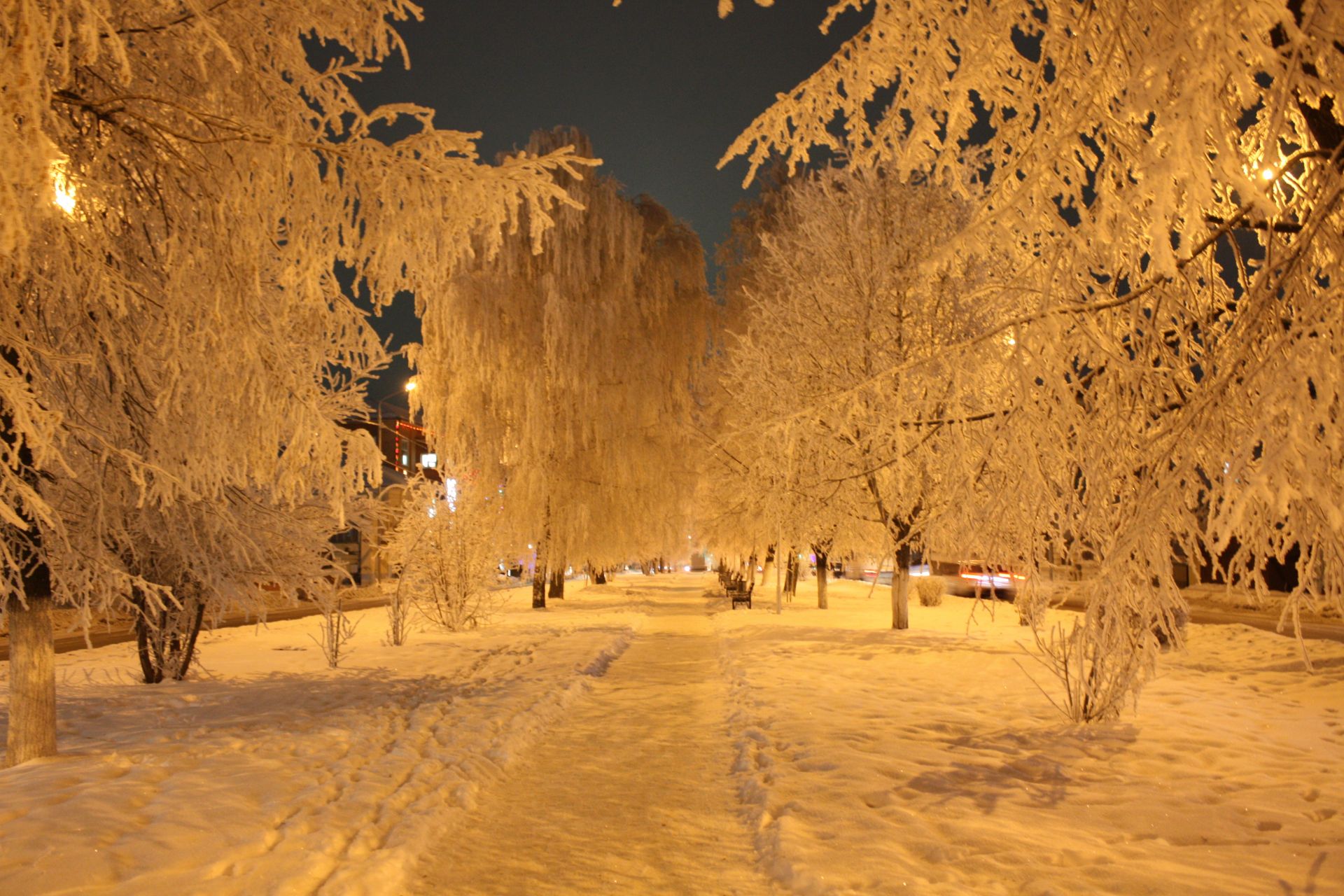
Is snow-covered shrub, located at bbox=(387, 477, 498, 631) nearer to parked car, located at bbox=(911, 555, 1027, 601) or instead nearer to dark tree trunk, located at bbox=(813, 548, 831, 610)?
parked car, located at bbox=(911, 555, 1027, 601)

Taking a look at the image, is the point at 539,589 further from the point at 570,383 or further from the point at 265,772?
the point at 265,772

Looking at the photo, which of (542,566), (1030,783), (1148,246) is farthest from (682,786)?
(542,566)

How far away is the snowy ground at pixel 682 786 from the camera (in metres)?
3.86

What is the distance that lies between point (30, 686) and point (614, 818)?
4119 millimetres

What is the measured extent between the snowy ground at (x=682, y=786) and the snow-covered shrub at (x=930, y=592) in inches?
498

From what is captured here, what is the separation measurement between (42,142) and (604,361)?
Answer: 17.6m

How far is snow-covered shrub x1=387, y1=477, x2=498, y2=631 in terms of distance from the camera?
599 inches

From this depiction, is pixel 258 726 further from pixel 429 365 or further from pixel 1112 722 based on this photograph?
pixel 429 365

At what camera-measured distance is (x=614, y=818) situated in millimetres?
4887

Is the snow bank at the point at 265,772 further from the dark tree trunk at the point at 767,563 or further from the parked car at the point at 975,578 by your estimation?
the dark tree trunk at the point at 767,563

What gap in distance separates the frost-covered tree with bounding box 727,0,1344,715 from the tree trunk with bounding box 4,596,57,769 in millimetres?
5873

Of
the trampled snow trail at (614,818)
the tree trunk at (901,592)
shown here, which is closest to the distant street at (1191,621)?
the tree trunk at (901,592)

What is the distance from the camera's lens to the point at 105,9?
4441 mm

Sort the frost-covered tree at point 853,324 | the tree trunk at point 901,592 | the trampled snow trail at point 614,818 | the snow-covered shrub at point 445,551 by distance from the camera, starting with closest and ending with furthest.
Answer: the trampled snow trail at point 614,818
the frost-covered tree at point 853,324
the tree trunk at point 901,592
the snow-covered shrub at point 445,551
